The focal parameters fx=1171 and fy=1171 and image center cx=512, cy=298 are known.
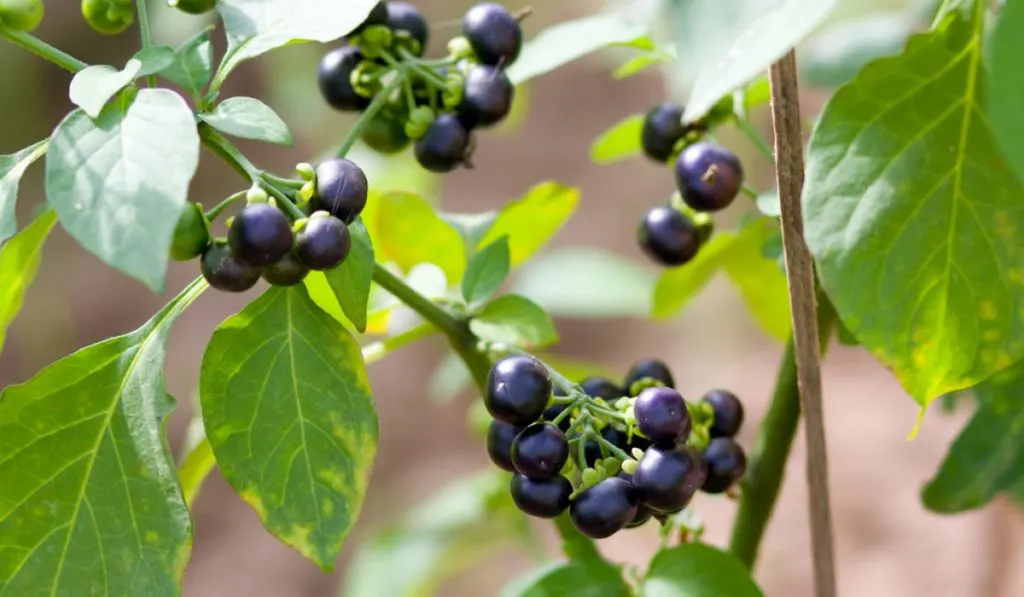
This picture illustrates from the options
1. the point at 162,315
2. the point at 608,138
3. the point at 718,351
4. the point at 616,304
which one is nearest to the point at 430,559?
the point at 616,304

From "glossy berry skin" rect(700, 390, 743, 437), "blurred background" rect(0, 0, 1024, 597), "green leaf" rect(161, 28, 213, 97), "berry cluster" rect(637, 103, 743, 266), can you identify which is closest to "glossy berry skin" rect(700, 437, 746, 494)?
"glossy berry skin" rect(700, 390, 743, 437)

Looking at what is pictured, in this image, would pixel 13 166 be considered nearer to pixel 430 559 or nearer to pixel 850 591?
pixel 430 559

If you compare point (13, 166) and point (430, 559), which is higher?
point (13, 166)

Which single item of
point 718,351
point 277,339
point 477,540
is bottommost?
point 718,351

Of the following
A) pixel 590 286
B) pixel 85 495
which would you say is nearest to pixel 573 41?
pixel 85 495

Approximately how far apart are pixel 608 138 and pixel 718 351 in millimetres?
1560

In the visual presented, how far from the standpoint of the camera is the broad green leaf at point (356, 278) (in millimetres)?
599

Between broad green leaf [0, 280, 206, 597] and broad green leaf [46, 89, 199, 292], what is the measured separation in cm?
16

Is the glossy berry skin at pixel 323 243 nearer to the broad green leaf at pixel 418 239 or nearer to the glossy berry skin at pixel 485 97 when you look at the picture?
the glossy berry skin at pixel 485 97

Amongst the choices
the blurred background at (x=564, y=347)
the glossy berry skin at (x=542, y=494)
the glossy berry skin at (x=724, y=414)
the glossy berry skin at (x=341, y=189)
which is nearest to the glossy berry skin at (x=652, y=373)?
the glossy berry skin at (x=724, y=414)

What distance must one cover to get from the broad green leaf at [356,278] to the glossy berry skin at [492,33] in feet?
0.61

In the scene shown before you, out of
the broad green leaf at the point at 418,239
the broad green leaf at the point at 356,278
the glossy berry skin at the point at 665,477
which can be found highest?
the broad green leaf at the point at 356,278

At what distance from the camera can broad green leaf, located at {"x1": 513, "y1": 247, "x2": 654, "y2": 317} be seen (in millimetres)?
1361

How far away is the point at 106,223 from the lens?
47 centimetres
